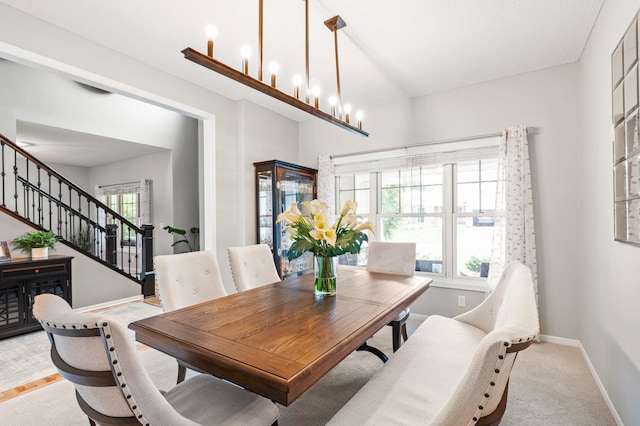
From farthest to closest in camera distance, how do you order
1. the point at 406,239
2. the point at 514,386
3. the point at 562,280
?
the point at 406,239 → the point at 562,280 → the point at 514,386

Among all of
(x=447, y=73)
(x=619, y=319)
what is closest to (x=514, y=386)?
(x=619, y=319)

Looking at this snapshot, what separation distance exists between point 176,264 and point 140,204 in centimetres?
562

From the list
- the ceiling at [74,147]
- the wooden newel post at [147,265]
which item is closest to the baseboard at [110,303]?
the wooden newel post at [147,265]

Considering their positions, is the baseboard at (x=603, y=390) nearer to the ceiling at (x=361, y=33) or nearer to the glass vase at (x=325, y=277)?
the glass vase at (x=325, y=277)

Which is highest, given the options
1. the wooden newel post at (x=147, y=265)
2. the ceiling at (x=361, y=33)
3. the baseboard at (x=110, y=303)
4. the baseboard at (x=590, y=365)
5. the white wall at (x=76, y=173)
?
the ceiling at (x=361, y=33)

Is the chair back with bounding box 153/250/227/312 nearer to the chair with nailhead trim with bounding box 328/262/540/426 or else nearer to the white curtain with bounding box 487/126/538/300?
the chair with nailhead trim with bounding box 328/262/540/426

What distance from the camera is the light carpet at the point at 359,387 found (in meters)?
1.92

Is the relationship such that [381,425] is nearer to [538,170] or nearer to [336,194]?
[538,170]

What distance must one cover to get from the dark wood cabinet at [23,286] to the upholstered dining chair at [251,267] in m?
2.57

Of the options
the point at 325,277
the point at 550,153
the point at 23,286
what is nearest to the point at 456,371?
the point at 325,277

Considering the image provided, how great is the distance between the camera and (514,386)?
2287mm

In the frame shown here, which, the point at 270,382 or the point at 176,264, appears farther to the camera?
the point at 176,264

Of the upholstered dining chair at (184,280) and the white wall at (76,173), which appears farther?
the white wall at (76,173)

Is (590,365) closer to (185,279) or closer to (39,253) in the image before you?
(185,279)
